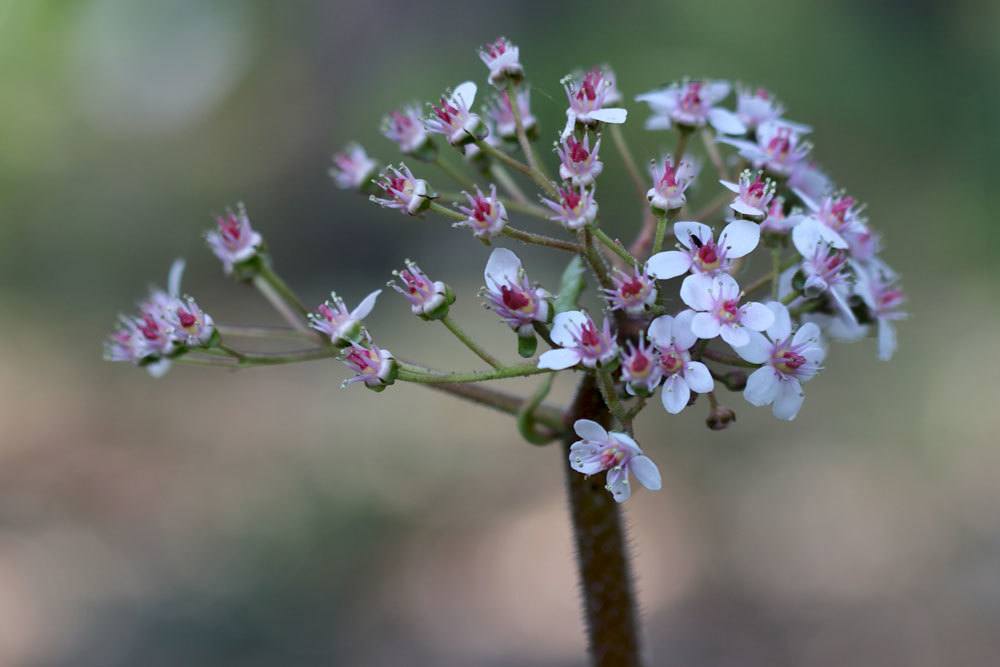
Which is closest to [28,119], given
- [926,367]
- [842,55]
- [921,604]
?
[842,55]

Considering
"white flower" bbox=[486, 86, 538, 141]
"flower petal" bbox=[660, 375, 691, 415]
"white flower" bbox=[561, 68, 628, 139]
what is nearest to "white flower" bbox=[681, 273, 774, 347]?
"flower petal" bbox=[660, 375, 691, 415]

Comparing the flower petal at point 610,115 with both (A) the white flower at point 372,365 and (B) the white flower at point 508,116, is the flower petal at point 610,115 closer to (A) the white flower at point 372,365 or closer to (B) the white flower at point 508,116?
(B) the white flower at point 508,116

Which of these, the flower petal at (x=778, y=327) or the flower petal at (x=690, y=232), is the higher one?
the flower petal at (x=690, y=232)

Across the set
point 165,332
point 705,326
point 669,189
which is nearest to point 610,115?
point 669,189

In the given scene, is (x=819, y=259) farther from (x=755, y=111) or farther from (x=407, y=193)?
(x=407, y=193)

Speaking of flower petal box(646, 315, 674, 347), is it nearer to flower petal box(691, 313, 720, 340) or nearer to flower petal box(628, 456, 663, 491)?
flower petal box(691, 313, 720, 340)

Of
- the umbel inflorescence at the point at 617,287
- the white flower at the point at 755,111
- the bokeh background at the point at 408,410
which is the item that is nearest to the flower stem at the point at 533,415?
the umbel inflorescence at the point at 617,287
